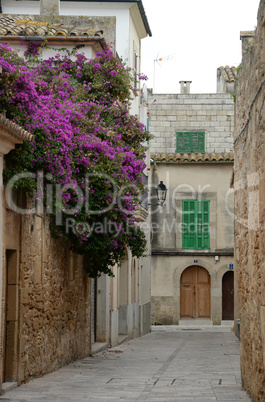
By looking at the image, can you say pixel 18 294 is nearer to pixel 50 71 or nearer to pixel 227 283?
pixel 50 71

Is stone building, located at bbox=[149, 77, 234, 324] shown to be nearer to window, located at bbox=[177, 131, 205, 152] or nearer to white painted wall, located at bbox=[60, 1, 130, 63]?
window, located at bbox=[177, 131, 205, 152]

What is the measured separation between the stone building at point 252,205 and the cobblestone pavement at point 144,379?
835 millimetres

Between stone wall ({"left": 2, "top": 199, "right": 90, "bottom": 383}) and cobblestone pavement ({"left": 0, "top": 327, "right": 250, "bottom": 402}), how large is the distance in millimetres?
341

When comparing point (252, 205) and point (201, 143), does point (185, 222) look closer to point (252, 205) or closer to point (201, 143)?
point (201, 143)

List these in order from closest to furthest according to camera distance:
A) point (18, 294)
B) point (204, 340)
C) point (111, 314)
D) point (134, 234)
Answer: point (18, 294) → point (134, 234) → point (111, 314) → point (204, 340)

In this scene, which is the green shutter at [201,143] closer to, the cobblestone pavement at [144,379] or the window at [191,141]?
the window at [191,141]

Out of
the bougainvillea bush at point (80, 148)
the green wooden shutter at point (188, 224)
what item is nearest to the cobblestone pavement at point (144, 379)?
the bougainvillea bush at point (80, 148)

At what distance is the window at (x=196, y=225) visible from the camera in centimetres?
3391

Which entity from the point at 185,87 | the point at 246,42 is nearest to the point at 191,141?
the point at 185,87

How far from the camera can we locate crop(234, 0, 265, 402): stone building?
7.78 meters

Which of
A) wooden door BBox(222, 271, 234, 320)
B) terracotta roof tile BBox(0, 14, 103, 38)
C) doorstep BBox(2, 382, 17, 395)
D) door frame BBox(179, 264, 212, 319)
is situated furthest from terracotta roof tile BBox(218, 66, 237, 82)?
doorstep BBox(2, 382, 17, 395)

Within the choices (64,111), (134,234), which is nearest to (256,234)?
(64,111)

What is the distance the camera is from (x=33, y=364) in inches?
452

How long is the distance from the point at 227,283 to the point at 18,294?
24.0 metres
